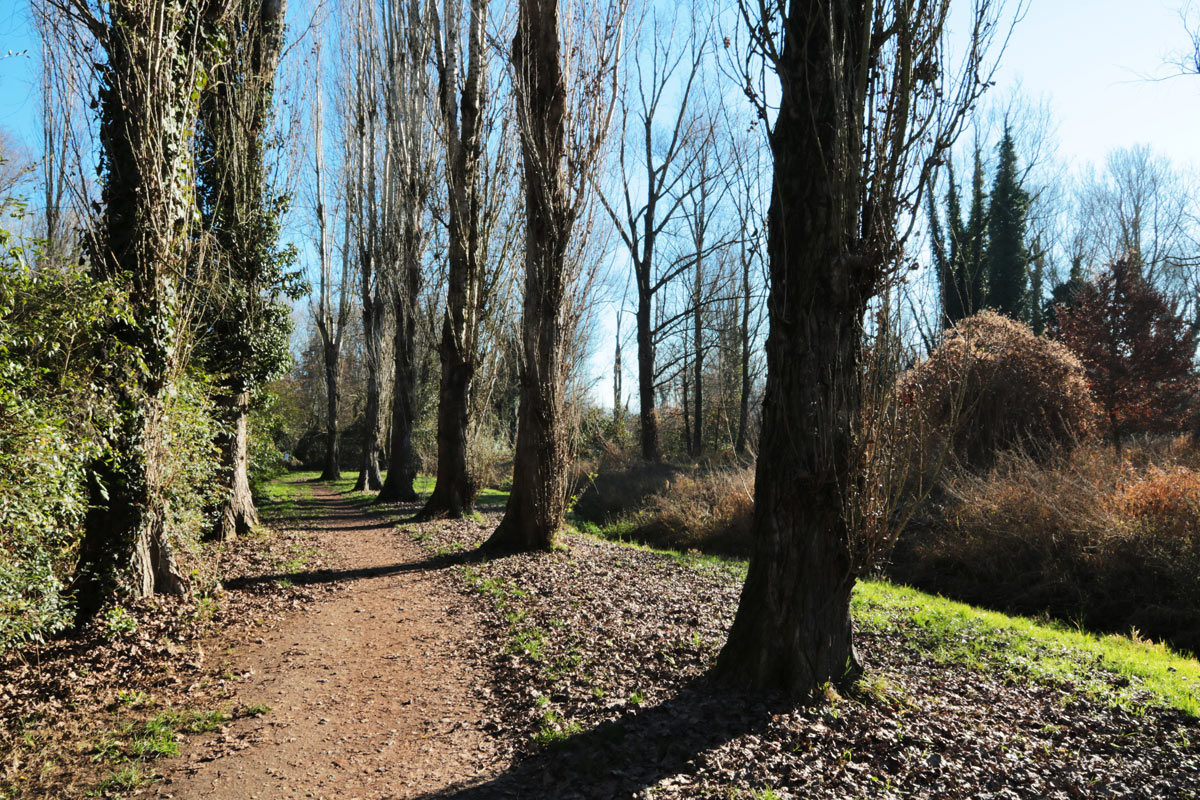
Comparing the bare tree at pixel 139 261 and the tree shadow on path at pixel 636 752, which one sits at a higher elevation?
the bare tree at pixel 139 261

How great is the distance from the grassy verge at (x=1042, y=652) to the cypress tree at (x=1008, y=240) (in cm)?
2292

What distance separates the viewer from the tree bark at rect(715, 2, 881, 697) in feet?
13.3

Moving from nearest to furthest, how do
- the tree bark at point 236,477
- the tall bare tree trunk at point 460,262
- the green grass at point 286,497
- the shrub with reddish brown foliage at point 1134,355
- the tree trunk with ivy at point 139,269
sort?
the tree trunk with ivy at point 139,269 → the tree bark at point 236,477 → the tall bare tree trunk at point 460,262 → the green grass at point 286,497 → the shrub with reddish brown foliage at point 1134,355

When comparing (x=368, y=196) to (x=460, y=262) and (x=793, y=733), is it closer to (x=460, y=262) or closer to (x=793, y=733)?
(x=460, y=262)

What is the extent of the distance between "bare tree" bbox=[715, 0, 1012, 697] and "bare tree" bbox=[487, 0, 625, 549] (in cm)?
435

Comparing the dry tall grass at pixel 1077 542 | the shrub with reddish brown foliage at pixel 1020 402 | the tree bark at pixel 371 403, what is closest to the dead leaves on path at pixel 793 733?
the dry tall grass at pixel 1077 542

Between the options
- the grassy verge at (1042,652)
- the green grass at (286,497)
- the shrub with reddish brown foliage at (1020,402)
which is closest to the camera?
the grassy verge at (1042,652)

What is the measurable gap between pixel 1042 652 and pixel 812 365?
13.1ft

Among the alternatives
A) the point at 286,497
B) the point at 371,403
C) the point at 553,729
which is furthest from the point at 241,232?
the point at 371,403

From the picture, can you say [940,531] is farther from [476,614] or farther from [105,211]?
[105,211]

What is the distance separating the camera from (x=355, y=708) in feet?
15.3

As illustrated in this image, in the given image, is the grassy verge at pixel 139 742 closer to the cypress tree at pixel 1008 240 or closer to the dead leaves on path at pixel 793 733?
the dead leaves on path at pixel 793 733

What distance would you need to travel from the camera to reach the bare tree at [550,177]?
835 cm

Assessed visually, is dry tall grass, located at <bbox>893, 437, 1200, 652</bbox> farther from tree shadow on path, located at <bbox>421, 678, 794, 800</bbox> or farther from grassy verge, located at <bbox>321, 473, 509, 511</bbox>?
grassy verge, located at <bbox>321, 473, 509, 511</bbox>
